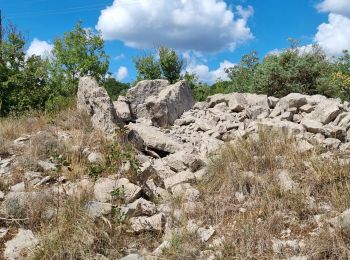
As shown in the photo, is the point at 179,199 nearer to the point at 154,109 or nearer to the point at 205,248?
the point at 205,248

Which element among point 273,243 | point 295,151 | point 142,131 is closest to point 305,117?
point 295,151

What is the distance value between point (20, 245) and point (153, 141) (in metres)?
3.64

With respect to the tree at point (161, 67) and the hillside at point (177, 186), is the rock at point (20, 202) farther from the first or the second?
the tree at point (161, 67)

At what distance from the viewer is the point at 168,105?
31.8 ft

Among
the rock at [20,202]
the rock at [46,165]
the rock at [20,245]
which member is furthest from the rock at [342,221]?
the rock at [46,165]

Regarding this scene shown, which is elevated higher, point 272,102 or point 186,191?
point 272,102

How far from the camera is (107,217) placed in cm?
482

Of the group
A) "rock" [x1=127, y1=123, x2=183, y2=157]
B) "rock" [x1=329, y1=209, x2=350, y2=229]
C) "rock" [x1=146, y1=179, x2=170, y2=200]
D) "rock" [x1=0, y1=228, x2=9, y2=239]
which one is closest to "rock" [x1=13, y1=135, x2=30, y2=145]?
"rock" [x1=127, y1=123, x2=183, y2=157]

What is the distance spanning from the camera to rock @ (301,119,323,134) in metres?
7.60

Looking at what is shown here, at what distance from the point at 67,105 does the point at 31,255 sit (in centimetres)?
642

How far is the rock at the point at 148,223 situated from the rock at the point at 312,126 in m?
3.73

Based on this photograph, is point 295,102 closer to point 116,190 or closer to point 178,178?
point 178,178

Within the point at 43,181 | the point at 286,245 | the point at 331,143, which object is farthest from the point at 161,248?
the point at 331,143

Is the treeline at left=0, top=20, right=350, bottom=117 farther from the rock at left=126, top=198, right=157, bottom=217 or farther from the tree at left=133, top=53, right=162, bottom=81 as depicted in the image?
the rock at left=126, top=198, right=157, bottom=217
